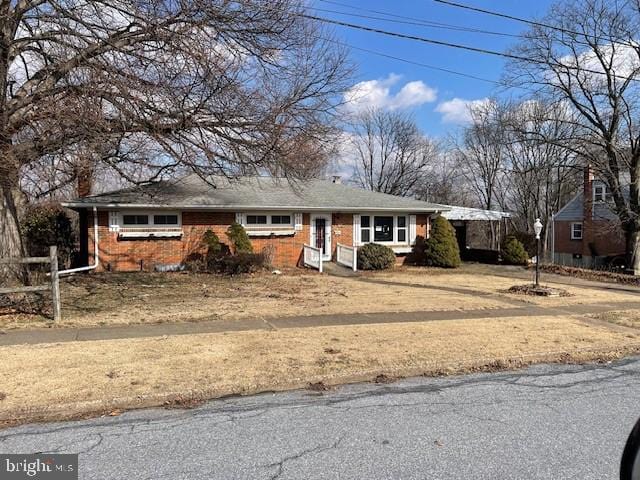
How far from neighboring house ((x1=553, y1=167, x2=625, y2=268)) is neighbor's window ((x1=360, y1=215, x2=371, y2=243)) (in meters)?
19.4

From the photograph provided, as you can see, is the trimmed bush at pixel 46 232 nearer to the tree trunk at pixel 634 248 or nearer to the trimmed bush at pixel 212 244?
the trimmed bush at pixel 212 244

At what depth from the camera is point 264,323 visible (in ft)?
30.1

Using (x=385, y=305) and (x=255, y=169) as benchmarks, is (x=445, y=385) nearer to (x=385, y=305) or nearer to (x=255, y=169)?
(x=385, y=305)

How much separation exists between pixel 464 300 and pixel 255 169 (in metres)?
6.32

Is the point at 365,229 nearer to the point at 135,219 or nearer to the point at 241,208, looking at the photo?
the point at 241,208

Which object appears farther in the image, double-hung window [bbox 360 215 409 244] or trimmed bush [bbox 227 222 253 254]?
double-hung window [bbox 360 215 409 244]

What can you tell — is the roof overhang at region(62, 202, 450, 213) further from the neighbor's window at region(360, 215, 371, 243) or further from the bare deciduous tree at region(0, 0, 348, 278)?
the bare deciduous tree at region(0, 0, 348, 278)

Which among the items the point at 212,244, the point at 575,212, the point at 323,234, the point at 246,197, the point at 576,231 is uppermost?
the point at 575,212

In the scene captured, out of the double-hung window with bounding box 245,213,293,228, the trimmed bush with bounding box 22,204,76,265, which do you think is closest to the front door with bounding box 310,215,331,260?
the double-hung window with bounding box 245,213,293,228

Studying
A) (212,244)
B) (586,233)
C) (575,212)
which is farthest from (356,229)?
(575,212)

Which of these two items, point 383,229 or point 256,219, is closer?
point 256,219

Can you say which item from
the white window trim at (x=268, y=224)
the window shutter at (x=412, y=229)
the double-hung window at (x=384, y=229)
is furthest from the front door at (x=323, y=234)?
the window shutter at (x=412, y=229)

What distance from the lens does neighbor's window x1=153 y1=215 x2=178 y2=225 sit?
62.4ft

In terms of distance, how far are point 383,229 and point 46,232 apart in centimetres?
1451
